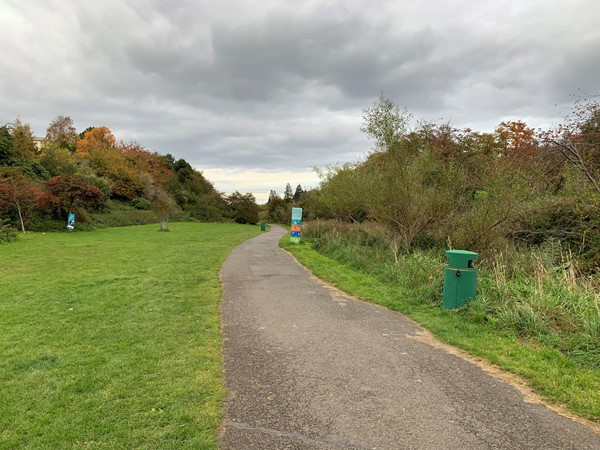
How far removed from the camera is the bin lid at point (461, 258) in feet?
20.7

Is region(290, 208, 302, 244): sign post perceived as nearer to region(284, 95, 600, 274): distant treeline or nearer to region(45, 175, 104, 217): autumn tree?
region(284, 95, 600, 274): distant treeline

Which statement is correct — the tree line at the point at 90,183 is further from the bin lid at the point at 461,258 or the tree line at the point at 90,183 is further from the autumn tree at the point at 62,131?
the bin lid at the point at 461,258

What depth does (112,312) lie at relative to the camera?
21.3 ft

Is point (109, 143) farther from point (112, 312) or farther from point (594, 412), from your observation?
point (594, 412)

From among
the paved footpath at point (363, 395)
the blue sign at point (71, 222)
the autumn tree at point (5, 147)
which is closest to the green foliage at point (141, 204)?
the autumn tree at point (5, 147)

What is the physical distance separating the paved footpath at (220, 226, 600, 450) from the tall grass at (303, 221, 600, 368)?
1.27 m

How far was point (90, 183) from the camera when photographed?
32562 millimetres

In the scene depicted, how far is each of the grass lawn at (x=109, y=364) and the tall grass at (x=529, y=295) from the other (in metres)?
3.98

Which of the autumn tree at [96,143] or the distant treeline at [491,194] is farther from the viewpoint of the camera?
the autumn tree at [96,143]

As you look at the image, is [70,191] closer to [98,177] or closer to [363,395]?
[98,177]

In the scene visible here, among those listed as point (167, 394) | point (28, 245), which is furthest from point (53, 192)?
point (167, 394)

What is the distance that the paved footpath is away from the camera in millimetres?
2959

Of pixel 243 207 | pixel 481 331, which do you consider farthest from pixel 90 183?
pixel 481 331

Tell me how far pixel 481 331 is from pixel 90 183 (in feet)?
111
